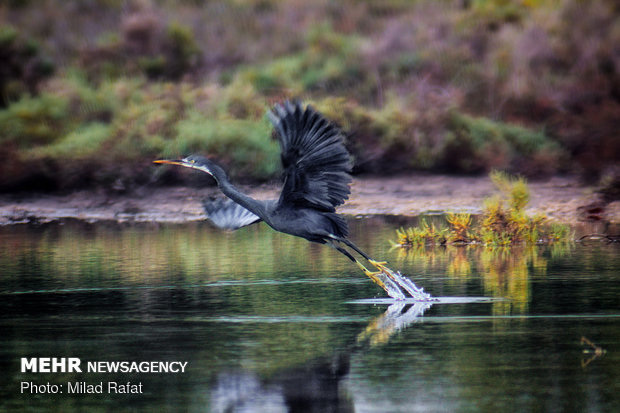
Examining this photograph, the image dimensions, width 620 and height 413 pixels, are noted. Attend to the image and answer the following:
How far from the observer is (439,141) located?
945 inches

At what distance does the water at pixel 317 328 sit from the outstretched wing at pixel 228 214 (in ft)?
2.41

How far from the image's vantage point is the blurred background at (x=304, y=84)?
23.7 m

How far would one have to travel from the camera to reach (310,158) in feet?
35.4

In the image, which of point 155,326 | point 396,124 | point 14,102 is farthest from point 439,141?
point 155,326

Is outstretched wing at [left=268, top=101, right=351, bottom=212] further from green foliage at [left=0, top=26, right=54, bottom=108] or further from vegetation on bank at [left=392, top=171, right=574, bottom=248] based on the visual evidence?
green foliage at [left=0, top=26, right=54, bottom=108]

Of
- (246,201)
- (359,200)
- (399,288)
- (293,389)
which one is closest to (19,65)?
(359,200)

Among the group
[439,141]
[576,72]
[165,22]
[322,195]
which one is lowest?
[322,195]

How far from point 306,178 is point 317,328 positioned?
5.25 ft

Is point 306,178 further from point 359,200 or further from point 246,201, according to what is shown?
point 359,200

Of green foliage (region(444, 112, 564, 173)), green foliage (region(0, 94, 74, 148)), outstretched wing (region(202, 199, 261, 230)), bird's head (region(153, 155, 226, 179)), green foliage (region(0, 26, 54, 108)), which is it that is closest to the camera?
bird's head (region(153, 155, 226, 179))

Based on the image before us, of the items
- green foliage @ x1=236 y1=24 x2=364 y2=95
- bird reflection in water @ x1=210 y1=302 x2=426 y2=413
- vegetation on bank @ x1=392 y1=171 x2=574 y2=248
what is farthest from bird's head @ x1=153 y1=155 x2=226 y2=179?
green foliage @ x1=236 y1=24 x2=364 y2=95

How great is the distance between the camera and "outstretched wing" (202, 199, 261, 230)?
41.3 feet

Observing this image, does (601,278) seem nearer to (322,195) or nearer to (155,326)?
(322,195)

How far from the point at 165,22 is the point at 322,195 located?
79.0 feet
